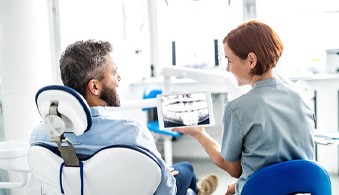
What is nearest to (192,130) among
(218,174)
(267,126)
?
(267,126)

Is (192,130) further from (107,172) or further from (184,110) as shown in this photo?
(107,172)

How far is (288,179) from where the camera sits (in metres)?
1.19

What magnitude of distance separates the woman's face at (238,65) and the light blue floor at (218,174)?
180cm

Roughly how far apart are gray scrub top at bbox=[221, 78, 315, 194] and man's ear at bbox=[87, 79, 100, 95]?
47 centimetres

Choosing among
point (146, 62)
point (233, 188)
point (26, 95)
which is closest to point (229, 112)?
point (233, 188)

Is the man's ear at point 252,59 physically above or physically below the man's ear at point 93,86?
above

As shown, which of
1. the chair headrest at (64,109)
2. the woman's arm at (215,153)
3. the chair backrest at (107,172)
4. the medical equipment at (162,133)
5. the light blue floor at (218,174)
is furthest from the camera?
the medical equipment at (162,133)

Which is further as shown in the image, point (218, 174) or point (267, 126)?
point (218, 174)

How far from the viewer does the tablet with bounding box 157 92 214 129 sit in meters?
1.62

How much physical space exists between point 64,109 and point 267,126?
26.7 inches

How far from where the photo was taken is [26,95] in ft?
7.09

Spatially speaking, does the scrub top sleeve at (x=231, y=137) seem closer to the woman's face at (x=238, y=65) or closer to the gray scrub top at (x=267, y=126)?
the gray scrub top at (x=267, y=126)

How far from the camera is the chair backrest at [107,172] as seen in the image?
3.65 feet

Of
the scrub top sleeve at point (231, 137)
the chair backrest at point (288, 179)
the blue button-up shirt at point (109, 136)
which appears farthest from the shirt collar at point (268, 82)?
the blue button-up shirt at point (109, 136)
